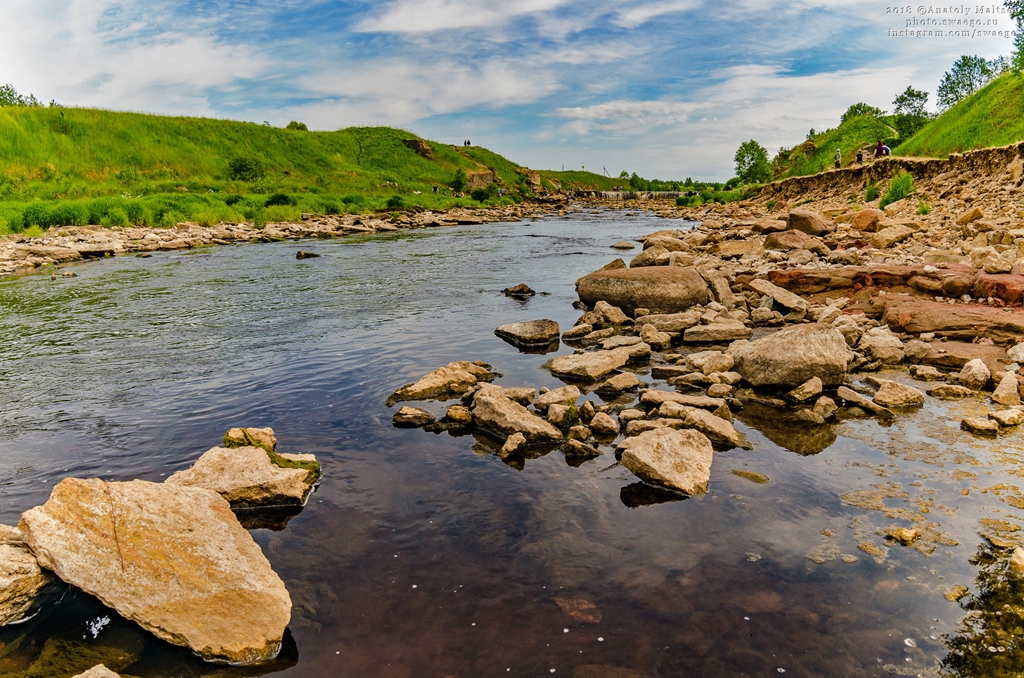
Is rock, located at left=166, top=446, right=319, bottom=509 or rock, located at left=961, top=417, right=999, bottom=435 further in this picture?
rock, located at left=961, top=417, right=999, bottom=435

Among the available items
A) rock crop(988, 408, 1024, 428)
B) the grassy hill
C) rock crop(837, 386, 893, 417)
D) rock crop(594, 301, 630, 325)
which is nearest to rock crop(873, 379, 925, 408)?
rock crop(837, 386, 893, 417)

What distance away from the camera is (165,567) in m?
4.40

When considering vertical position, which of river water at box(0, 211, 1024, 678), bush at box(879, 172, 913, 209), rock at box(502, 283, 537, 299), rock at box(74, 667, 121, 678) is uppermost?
bush at box(879, 172, 913, 209)

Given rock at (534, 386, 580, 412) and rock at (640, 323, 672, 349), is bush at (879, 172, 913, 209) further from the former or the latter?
rock at (534, 386, 580, 412)

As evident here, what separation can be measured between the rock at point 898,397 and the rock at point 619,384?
3.49m

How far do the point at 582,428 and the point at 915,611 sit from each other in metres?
4.00

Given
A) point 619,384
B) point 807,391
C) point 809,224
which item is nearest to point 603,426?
point 619,384

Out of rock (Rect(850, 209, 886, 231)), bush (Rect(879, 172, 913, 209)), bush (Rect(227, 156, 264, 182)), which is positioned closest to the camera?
rock (Rect(850, 209, 886, 231))

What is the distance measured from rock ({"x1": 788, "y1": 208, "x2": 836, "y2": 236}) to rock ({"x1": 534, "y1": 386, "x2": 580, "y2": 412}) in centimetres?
1990

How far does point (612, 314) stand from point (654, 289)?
1.25m

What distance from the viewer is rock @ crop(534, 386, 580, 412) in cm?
830

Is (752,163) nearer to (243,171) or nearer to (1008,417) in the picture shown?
(243,171)

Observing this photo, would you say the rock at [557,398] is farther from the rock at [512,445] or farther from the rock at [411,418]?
the rock at [411,418]

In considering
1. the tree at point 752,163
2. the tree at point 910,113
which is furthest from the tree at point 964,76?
the tree at point 752,163
